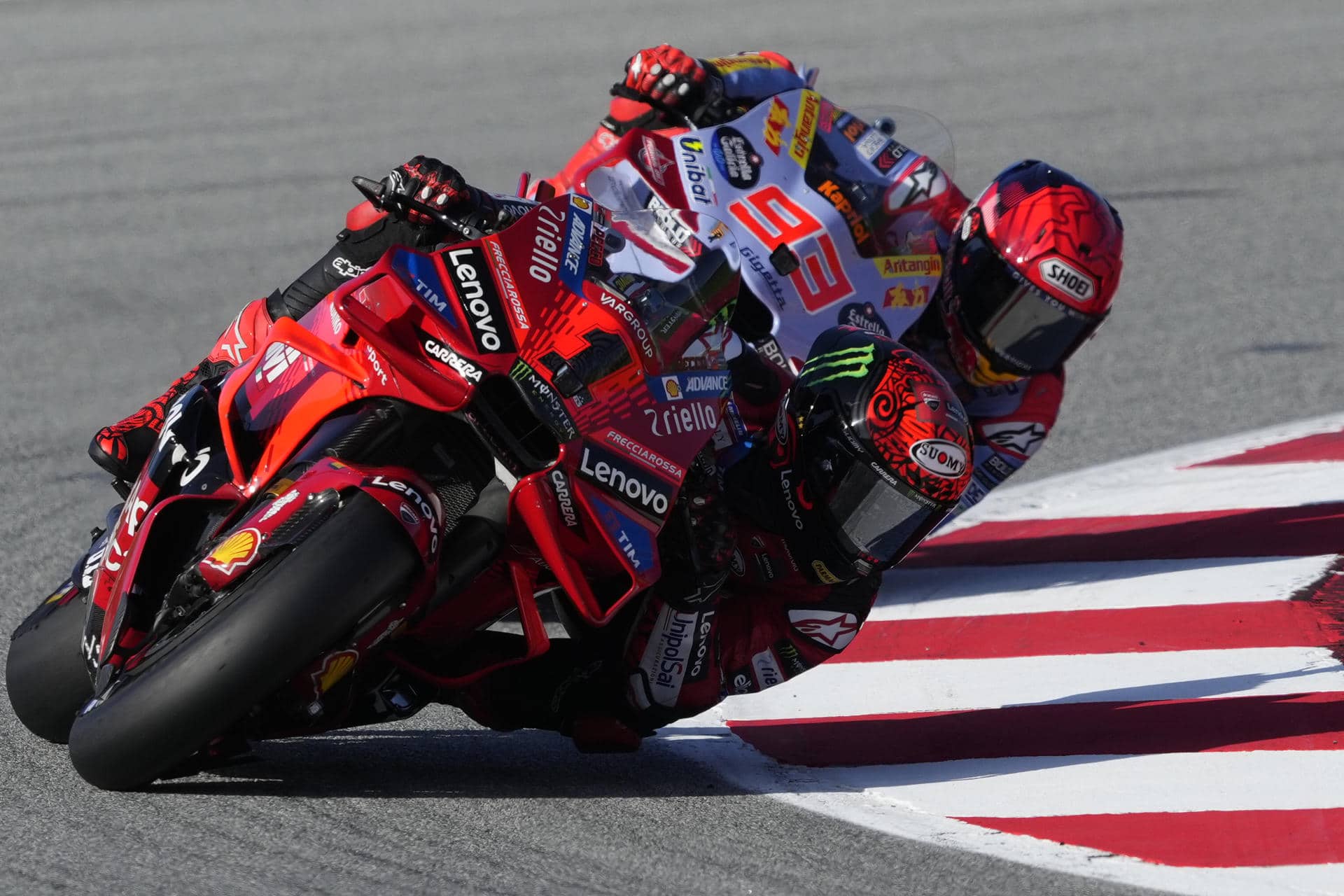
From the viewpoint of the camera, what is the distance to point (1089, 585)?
598cm

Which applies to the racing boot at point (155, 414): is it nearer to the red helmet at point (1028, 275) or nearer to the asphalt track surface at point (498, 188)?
the asphalt track surface at point (498, 188)

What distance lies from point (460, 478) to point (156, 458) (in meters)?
0.68

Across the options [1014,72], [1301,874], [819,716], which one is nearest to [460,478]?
[819,716]

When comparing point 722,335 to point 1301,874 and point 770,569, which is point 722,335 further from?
point 1301,874

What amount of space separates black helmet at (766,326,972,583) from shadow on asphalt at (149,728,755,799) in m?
0.65

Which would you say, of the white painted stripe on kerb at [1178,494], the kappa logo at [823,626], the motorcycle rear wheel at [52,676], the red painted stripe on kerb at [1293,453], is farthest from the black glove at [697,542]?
the red painted stripe on kerb at [1293,453]

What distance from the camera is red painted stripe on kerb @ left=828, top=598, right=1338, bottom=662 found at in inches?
210

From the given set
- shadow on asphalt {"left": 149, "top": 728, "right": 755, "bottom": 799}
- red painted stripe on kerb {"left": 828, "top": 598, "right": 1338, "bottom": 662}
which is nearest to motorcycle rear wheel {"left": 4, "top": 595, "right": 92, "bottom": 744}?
shadow on asphalt {"left": 149, "top": 728, "right": 755, "bottom": 799}

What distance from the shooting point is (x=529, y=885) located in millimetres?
3539

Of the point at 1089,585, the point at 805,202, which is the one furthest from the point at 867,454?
the point at 1089,585

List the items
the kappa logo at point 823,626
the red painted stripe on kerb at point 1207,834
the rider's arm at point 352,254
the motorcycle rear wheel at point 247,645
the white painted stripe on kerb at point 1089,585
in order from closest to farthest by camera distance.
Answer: the motorcycle rear wheel at point 247,645 < the red painted stripe on kerb at point 1207,834 < the kappa logo at point 823,626 < the rider's arm at point 352,254 < the white painted stripe on kerb at point 1089,585

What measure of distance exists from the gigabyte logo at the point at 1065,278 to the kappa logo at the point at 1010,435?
1.91ft

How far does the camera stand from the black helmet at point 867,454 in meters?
4.18

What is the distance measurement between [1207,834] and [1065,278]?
2157 millimetres
